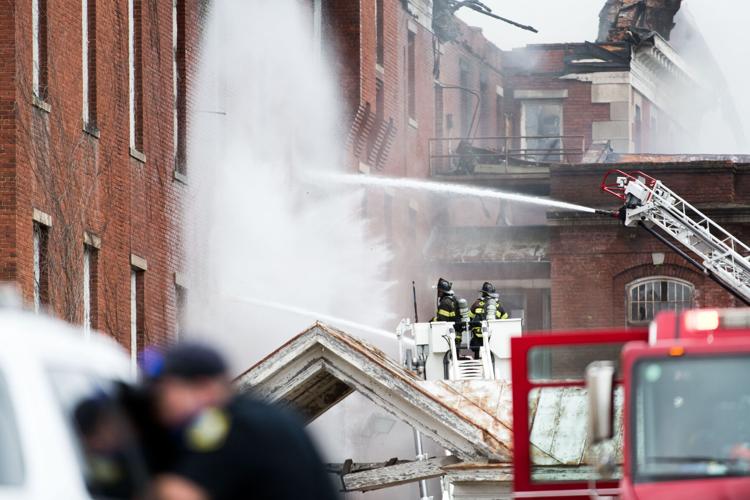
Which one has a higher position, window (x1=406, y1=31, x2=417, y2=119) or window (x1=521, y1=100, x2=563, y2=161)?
window (x1=406, y1=31, x2=417, y2=119)

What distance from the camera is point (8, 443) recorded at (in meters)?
5.27

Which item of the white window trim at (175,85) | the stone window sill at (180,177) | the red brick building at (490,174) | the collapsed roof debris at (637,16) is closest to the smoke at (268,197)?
the stone window sill at (180,177)

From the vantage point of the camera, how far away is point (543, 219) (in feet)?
181

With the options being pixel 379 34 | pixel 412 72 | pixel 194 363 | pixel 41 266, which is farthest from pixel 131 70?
pixel 194 363

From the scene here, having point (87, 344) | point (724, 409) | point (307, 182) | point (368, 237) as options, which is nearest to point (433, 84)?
point (368, 237)

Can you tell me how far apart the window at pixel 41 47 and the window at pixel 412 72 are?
2517 centimetres

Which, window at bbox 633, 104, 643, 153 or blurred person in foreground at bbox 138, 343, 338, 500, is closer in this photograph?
blurred person in foreground at bbox 138, 343, 338, 500

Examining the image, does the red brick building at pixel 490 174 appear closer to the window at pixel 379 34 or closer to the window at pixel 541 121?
the window at pixel 379 34

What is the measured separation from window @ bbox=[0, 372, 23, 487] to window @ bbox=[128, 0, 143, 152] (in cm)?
2351

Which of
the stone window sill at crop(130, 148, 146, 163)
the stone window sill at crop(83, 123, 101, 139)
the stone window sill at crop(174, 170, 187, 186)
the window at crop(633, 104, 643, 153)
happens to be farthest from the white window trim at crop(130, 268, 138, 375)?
the window at crop(633, 104, 643, 153)

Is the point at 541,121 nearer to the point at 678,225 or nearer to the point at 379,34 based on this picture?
the point at 379,34

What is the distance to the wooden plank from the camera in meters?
20.2

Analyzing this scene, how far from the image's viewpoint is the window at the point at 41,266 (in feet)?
78.5

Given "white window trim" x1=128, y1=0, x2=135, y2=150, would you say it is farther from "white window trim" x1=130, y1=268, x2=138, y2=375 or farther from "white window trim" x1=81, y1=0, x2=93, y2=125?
"white window trim" x1=81, y1=0, x2=93, y2=125
